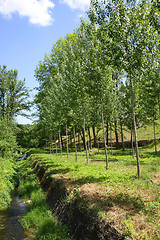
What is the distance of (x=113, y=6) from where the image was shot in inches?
424

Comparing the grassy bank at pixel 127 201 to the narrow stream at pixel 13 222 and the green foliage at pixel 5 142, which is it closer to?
A: the narrow stream at pixel 13 222

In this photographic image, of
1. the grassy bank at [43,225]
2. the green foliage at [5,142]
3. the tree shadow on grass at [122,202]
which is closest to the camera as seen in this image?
the tree shadow on grass at [122,202]

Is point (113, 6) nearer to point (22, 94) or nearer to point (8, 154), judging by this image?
point (8, 154)

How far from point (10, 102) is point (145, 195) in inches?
1592

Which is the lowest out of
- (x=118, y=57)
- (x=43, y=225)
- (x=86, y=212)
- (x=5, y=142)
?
(x=43, y=225)

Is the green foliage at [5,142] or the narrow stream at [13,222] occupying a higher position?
the green foliage at [5,142]

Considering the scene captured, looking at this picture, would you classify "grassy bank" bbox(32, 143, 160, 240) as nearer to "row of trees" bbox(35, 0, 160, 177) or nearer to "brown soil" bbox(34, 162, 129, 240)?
"brown soil" bbox(34, 162, 129, 240)

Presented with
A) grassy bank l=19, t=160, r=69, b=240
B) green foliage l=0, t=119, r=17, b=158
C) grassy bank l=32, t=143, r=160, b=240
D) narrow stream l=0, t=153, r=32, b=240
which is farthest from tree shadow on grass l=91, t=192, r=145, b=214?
green foliage l=0, t=119, r=17, b=158

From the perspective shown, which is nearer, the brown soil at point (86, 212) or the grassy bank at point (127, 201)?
the grassy bank at point (127, 201)

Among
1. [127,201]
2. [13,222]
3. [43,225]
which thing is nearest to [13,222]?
[13,222]

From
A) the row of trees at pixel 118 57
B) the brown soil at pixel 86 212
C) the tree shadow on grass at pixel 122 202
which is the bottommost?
the brown soil at pixel 86 212

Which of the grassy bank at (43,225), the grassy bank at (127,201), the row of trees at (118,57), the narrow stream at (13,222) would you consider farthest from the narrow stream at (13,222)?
the row of trees at (118,57)

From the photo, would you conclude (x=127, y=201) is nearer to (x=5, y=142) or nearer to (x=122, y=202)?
(x=122, y=202)

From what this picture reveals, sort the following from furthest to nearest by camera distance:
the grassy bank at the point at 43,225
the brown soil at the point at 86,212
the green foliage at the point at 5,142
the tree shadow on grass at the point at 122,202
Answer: the green foliage at the point at 5,142, the grassy bank at the point at 43,225, the tree shadow on grass at the point at 122,202, the brown soil at the point at 86,212
